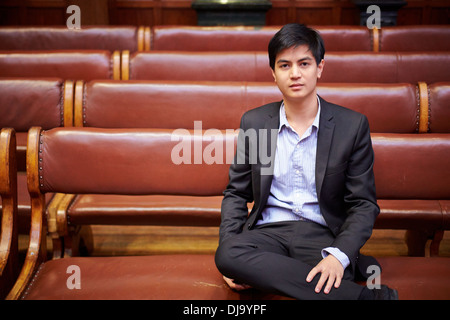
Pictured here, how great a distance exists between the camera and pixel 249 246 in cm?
75

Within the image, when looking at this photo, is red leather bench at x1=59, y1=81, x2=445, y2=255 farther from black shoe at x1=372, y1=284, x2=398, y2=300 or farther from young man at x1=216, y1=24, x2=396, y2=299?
black shoe at x1=372, y1=284, x2=398, y2=300

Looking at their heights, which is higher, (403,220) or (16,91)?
(16,91)

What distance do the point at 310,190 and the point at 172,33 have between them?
1.31 m

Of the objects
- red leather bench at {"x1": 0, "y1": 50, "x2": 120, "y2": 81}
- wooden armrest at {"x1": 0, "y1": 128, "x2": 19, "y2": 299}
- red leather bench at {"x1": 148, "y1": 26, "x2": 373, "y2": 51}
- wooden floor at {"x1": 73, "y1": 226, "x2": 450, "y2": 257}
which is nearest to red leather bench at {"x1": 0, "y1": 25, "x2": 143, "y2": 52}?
red leather bench at {"x1": 148, "y1": 26, "x2": 373, "y2": 51}

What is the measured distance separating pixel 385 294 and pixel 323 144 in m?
0.28

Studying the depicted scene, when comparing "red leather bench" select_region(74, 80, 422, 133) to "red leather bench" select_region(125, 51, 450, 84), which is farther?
"red leather bench" select_region(125, 51, 450, 84)

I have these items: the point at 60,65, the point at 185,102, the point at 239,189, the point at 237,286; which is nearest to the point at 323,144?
the point at 239,189

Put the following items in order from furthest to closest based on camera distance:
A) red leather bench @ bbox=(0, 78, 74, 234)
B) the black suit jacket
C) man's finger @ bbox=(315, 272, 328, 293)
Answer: red leather bench @ bbox=(0, 78, 74, 234), the black suit jacket, man's finger @ bbox=(315, 272, 328, 293)

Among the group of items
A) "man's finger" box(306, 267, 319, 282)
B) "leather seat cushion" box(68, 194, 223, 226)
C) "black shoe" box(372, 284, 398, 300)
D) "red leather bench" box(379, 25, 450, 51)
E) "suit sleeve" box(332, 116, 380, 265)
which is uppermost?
"red leather bench" box(379, 25, 450, 51)

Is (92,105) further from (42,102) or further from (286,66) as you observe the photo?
(286,66)

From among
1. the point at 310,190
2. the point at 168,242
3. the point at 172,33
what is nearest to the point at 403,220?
the point at 310,190

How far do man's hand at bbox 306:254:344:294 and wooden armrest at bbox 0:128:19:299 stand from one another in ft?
1.82

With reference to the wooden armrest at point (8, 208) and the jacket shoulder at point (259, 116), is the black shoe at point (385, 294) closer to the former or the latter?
the jacket shoulder at point (259, 116)

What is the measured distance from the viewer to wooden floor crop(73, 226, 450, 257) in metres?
1.32
